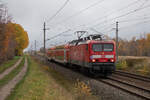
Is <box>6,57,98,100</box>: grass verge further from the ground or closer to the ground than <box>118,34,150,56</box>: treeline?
closer to the ground

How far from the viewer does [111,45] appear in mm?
14867

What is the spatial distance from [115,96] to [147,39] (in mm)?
69565

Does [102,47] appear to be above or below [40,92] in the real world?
above

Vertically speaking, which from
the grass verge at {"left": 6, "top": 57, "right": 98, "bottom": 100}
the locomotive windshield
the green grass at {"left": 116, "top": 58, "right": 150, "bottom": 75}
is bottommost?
the grass verge at {"left": 6, "top": 57, "right": 98, "bottom": 100}

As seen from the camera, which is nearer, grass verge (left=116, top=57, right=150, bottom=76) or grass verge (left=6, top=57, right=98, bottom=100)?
grass verge (left=6, top=57, right=98, bottom=100)

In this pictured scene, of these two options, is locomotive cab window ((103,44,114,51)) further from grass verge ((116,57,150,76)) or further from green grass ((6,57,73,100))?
grass verge ((116,57,150,76))

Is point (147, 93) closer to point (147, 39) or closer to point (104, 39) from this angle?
point (104, 39)

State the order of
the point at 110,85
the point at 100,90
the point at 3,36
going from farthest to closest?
the point at 3,36 < the point at 110,85 < the point at 100,90

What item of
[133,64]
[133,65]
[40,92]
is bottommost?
[40,92]

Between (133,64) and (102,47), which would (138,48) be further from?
(102,47)

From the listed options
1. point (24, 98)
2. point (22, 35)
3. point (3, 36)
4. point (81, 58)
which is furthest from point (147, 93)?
point (22, 35)

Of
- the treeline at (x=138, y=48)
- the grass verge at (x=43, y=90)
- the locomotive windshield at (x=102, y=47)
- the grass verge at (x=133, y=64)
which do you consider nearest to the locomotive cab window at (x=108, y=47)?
the locomotive windshield at (x=102, y=47)

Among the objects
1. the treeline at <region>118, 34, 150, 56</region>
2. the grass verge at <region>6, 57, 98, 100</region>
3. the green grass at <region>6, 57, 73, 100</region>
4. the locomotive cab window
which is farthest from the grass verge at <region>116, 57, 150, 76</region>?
the treeline at <region>118, 34, 150, 56</region>

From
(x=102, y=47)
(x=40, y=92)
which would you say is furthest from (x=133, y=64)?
(x=40, y=92)
